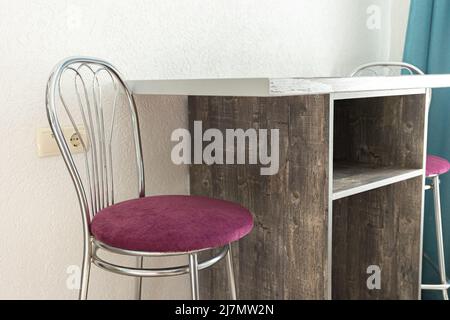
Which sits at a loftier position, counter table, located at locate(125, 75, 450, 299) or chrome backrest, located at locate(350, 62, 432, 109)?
chrome backrest, located at locate(350, 62, 432, 109)

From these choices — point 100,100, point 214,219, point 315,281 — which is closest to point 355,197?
point 315,281

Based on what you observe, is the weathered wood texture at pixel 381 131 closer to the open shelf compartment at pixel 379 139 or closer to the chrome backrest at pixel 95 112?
the open shelf compartment at pixel 379 139

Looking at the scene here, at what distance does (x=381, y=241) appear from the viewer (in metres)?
1.74

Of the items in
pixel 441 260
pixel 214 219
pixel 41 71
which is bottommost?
pixel 441 260

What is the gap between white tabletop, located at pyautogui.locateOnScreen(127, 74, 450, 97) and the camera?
40.2 inches

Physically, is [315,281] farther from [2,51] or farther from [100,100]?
[2,51]

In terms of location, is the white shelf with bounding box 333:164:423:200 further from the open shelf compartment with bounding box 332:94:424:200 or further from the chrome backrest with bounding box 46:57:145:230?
the chrome backrest with bounding box 46:57:145:230

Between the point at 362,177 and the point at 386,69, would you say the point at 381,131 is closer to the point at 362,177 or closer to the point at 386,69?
the point at 362,177

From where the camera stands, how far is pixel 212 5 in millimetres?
1728

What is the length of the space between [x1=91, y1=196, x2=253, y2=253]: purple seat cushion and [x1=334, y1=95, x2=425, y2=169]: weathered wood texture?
0.68m

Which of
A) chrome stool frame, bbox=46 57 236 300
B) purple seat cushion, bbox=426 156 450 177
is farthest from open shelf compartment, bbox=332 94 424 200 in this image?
chrome stool frame, bbox=46 57 236 300

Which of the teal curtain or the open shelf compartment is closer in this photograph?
the open shelf compartment

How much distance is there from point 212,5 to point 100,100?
0.57 meters

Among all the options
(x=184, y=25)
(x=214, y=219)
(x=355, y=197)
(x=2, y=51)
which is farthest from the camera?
(x=355, y=197)
